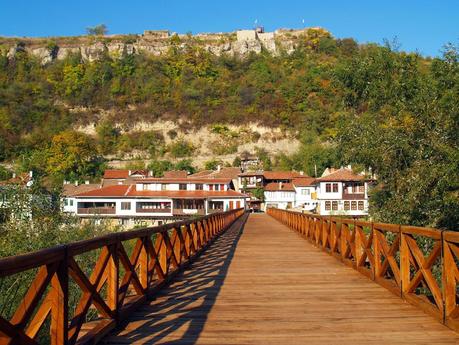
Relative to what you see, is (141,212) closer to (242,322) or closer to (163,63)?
(242,322)

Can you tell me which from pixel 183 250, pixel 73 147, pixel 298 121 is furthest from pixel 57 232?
pixel 298 121

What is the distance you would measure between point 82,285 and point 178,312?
1613 millimetres

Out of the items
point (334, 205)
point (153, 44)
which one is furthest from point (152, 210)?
point (153, 44)

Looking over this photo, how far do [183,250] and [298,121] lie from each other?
3826 inches

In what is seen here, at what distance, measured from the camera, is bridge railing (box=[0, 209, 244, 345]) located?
9.34 ft

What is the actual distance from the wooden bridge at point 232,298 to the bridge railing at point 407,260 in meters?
0.01

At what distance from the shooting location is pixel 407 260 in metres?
5.71

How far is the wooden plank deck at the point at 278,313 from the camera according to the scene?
13.8 ft

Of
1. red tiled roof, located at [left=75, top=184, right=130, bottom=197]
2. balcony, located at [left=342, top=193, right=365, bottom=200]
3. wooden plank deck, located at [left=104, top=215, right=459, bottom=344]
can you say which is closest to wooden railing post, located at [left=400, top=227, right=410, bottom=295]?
wooden plank deck, located at [left=104, top=215, right=459, bottom=344]

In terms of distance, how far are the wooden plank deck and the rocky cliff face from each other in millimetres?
127864

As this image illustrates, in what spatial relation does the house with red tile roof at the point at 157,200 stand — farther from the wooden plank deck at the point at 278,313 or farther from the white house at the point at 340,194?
the wooden plank deck at the point at 278,313

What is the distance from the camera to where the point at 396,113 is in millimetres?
15453

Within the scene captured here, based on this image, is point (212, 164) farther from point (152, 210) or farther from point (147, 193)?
point (152, 210)

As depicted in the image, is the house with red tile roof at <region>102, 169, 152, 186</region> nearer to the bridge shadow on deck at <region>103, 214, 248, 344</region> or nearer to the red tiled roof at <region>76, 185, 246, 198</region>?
the red tiled roof at <region>76, 185, 246, 198</region>
